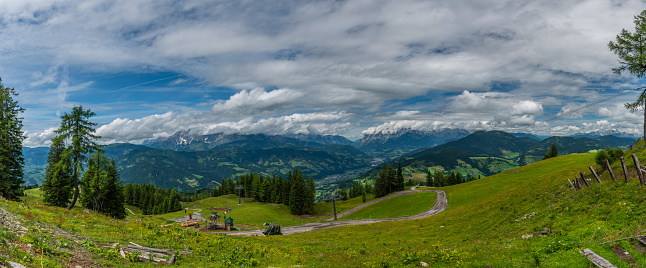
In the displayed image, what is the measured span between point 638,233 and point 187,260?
23414 millimetres

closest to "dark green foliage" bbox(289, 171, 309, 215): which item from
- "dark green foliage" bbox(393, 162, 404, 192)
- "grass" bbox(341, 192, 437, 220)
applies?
"grass" bbox(341, 192, 437, 220)

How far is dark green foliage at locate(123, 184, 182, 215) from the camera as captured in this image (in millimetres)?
114000

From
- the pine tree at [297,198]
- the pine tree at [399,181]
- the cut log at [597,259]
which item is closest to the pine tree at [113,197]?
the pine tree at [297,198]

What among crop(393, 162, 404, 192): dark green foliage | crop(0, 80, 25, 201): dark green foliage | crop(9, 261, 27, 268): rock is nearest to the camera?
crop(9, 261, 27, 268): rock

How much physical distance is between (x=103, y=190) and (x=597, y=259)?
77684 mm

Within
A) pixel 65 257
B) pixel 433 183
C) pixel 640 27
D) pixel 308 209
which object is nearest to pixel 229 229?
pixel 308 209

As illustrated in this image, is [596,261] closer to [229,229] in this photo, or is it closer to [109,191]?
[229,229]

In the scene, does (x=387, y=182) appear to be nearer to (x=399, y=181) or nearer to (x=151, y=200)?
(x=399, y=181)

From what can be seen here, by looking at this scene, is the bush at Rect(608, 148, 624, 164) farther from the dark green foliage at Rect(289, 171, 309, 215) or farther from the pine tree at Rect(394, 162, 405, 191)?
the pine tree at Rect(394, 162, 405, 191)

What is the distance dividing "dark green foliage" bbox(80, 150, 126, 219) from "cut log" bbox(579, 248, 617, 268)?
204ft

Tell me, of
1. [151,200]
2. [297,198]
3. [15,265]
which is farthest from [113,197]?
[151,200]

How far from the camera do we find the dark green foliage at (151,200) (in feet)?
374

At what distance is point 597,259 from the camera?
975cm

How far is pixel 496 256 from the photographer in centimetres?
1397
